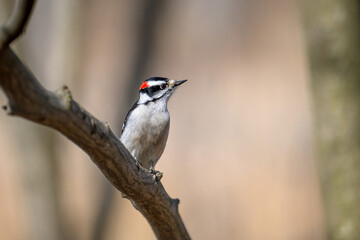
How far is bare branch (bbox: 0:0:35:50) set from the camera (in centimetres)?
145

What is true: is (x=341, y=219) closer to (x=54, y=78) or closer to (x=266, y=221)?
(x=266, y=221)

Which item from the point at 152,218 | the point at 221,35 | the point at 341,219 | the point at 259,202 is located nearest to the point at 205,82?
the point at 221,35

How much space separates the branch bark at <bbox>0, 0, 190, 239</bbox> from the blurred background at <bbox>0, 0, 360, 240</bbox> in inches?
140

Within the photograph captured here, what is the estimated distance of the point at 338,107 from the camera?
149 inches

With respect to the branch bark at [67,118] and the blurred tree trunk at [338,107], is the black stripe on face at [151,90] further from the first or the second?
the blurred tree trunk at [338,107]

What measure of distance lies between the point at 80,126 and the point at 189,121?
5483 mm

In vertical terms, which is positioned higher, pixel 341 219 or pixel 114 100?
pixel 114 100

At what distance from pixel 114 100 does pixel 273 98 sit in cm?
246

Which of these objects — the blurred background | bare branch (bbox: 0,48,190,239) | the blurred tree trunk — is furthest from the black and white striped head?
the blurred background

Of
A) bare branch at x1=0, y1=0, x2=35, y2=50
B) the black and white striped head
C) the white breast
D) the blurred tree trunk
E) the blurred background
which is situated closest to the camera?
bare branch at x1=0, y1=0, x2=35, y2=50

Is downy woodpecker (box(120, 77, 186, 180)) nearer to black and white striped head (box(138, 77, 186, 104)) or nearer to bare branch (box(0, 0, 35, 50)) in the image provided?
black and white striped head (box(138, 77, 186, 104))

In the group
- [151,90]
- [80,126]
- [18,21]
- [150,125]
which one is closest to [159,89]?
[151,90]

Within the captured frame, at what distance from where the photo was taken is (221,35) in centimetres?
781

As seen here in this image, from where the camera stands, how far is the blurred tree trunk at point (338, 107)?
3.70 m
